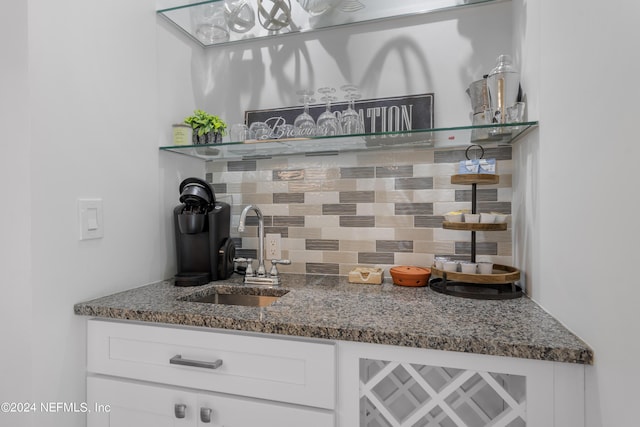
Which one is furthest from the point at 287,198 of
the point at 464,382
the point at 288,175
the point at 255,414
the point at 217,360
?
the point at 464,382

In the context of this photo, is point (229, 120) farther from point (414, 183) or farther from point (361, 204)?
point (414, 183)

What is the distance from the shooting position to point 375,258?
1540 millimetres

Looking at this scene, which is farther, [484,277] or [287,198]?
[287,198]

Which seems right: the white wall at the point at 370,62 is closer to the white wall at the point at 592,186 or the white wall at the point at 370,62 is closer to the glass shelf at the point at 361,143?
the glass shelf at the point at 361,143

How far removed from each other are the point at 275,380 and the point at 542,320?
751mm

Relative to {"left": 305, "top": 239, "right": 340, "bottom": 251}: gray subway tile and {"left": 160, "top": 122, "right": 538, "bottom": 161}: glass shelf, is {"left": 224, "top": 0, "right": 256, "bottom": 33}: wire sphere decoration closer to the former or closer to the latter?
{"left": 160, "top": 122, "right": 538, "bottom": 161}: glass shelf

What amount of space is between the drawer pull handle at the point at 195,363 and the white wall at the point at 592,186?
0.92 metres

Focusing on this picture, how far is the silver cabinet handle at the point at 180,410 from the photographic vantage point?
3.38ft

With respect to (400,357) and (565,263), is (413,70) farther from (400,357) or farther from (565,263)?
(400,357)

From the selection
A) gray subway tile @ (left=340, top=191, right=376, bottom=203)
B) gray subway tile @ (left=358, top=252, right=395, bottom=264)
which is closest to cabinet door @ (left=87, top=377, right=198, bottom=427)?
gray subway tile @ (left=358, top=252, right=395, bottom=264)

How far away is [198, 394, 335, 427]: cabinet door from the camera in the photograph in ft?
3.03

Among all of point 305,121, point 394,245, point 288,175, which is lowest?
point 394,245

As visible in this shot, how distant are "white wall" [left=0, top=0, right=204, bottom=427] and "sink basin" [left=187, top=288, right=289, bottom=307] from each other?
0.31 m

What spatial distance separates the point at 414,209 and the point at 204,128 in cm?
99
